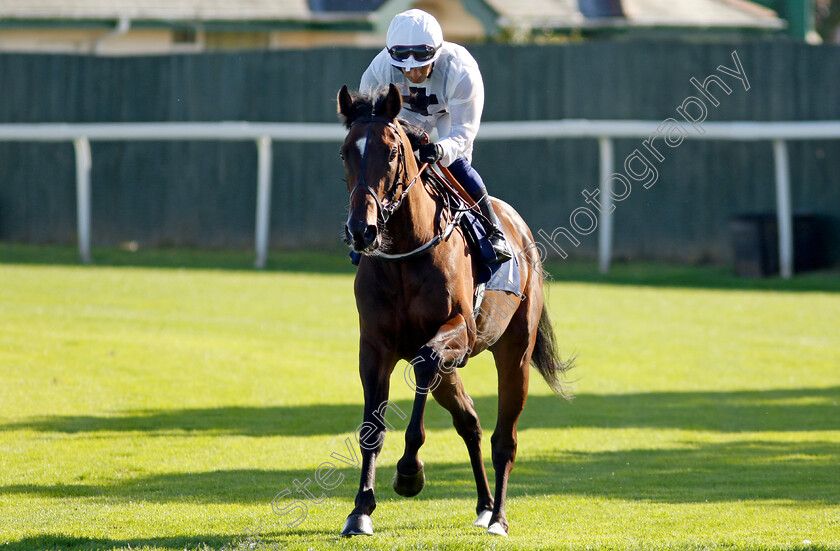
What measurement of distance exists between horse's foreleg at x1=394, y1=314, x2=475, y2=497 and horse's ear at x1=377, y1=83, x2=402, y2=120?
1.09 metres

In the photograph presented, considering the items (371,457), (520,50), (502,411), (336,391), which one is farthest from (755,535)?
(520,50)

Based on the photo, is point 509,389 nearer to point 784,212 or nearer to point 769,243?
point 784,212

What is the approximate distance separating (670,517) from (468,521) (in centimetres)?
122

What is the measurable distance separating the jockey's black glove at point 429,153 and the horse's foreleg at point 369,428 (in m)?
1.02

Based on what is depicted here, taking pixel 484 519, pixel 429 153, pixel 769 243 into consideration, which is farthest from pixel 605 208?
pixel 429 153

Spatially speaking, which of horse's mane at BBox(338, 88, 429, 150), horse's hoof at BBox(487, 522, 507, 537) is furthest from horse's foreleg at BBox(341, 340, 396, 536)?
horse's mane at BBox(338, 88, 429, 150)

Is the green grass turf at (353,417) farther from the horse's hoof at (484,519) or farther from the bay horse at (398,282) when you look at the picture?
the bay horse at (398,282)

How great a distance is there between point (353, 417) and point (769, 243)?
30.6 feet

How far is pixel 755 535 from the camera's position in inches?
231

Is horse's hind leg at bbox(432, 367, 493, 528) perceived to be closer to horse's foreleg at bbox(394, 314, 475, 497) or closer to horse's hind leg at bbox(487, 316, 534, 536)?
horse's hind leg at bbox(487, 316, 534, 536)

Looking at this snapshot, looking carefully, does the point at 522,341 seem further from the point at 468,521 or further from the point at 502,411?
the point at 468,521

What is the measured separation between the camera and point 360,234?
191 inches

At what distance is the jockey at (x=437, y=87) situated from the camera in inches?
224

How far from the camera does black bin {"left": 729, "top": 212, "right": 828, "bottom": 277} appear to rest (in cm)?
1639
